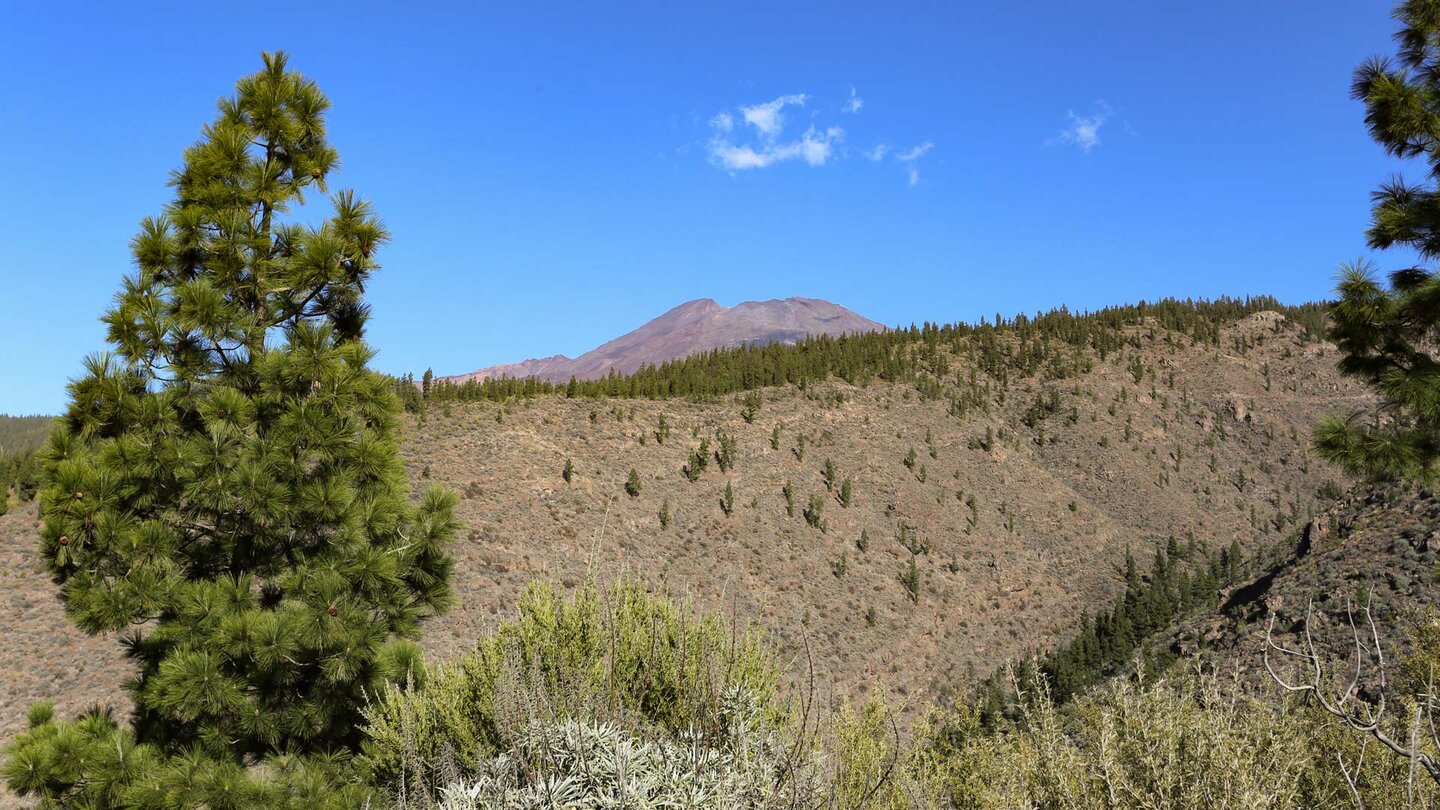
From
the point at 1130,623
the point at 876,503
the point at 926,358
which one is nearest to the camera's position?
the point at 1130,623

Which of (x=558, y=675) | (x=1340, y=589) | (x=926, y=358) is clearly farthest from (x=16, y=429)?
(x=1340, y=589)

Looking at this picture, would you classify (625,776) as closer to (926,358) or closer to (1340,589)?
(1340,589)

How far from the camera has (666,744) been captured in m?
5.57

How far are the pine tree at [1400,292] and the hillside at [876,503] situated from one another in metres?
12.4

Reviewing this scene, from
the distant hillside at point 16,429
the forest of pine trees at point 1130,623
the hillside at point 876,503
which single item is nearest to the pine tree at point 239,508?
the hillside at point 876,503

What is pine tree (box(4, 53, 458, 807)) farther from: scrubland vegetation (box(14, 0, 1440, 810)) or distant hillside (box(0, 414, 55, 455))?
distant hillside (box(0, 414, 55, 455))

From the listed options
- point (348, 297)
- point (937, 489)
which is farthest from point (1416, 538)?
point (348, 297)

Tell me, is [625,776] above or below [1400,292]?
below

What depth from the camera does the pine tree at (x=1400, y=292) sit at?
26.8 feet

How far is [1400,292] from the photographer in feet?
27.6

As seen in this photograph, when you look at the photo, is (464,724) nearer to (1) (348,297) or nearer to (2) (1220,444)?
(1) (348,297)

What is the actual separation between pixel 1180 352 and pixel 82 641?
72187 millimetres

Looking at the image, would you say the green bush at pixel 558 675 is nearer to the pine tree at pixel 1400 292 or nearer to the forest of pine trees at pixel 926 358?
the pine tree at pixel 1400 292

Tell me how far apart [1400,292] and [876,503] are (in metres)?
32.4
